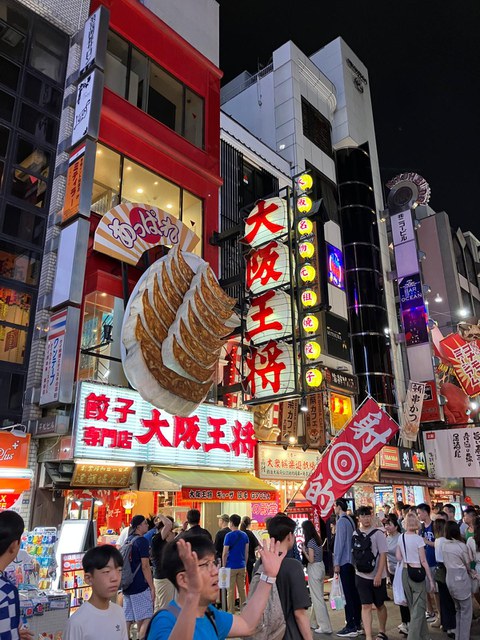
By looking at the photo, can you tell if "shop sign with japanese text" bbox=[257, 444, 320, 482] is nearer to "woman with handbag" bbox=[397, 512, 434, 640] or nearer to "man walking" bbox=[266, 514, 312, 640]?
"woman with handbag" bbox=[397, 512, 434, 640]

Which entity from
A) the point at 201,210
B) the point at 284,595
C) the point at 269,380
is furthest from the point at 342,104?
the point at 284,595

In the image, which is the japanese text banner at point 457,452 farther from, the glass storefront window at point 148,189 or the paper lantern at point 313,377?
the glass storefront window at point 148,189

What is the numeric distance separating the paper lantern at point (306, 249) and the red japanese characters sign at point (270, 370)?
2378 millimetres

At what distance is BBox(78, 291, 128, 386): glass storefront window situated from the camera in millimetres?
11406

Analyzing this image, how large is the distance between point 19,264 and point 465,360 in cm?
1829

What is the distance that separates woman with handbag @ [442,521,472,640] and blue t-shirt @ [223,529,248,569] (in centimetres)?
400

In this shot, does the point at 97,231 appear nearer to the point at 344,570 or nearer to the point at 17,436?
the point at 17,436

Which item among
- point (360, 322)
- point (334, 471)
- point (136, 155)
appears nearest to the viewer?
point (334, 471)

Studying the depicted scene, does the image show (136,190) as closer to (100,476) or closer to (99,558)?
(100,476)

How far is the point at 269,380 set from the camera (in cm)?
1260

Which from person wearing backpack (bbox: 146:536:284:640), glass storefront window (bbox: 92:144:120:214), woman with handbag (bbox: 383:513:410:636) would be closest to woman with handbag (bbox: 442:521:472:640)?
woman with handbag (bbox: 383:513:410:636)

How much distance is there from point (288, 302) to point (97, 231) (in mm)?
4891

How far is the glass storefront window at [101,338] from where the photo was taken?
37.4 ft

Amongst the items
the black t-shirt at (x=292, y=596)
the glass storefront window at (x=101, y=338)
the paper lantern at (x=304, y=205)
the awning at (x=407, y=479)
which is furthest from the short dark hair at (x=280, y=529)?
the awning at (x=407, y=479)
